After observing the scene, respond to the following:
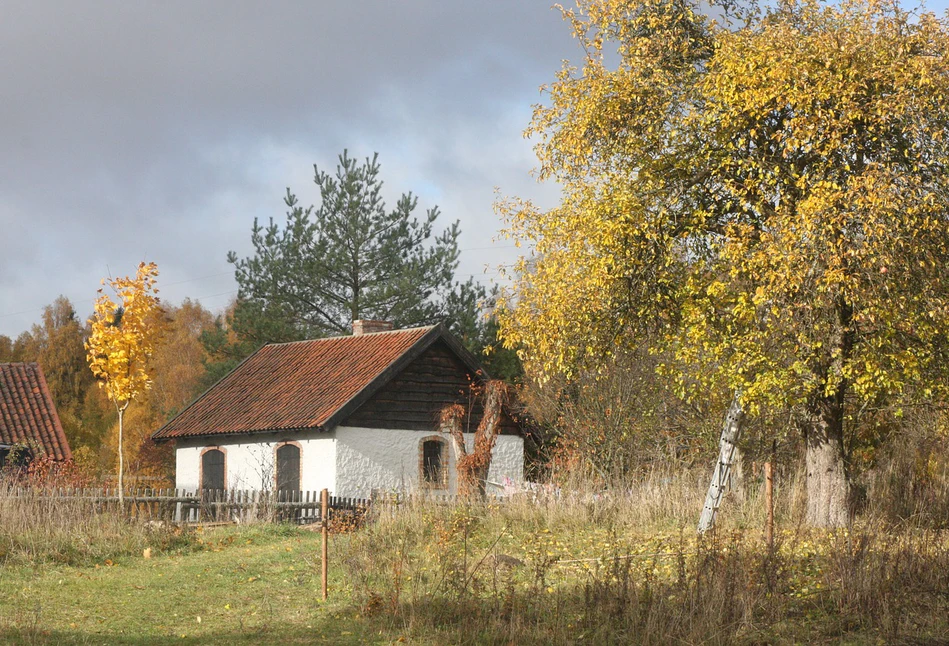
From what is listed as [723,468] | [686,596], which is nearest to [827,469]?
[723,468]

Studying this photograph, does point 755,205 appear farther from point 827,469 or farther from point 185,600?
point 185,600

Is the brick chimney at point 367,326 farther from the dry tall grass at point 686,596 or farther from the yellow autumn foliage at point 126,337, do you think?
the dry tall grass at point 686,596

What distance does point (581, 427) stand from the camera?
2469 centimetres

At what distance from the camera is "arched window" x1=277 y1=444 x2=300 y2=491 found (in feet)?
87.5

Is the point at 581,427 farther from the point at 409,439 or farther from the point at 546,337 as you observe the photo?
the point at 546,337

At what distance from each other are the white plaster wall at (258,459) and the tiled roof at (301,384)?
499 millimetres

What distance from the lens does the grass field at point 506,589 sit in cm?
871

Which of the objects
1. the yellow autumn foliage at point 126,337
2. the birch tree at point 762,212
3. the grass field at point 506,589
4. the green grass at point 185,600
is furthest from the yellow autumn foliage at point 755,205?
the yellow autumn foliage at point 126,337

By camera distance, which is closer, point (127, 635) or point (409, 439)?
point (127, 635)

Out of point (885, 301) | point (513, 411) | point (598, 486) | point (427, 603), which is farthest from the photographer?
point (513, 411)

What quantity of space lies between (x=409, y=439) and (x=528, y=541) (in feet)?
44.0

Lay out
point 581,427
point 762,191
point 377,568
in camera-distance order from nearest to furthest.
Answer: point 377,568 → point 762,191 → point 581,427

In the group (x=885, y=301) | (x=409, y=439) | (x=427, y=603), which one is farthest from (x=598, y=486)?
(x=409, y=439)

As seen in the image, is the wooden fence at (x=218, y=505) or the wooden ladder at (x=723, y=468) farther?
the wooden fence at (x=218, y=505)
